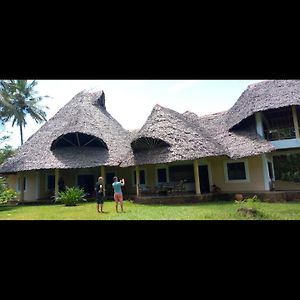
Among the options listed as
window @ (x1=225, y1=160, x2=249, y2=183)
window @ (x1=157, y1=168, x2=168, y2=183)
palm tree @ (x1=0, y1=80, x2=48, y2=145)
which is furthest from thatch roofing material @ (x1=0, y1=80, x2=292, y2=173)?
palm tree @ (x1=0, y1=80, x2=48, y2=145)

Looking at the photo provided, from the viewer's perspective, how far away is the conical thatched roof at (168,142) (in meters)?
9.91

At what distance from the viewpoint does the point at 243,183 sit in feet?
34.7

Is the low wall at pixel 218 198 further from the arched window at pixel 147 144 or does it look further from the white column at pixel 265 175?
the arched window at pixel 147 144

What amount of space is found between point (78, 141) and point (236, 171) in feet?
24.3

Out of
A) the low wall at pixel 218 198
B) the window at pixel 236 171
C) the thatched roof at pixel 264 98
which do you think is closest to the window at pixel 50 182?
the low wall at pixel 218 198

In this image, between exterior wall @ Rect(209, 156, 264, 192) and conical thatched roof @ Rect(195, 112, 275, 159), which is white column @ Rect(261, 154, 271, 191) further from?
conical thatched roof @ Rect(195, 112, 275, 159)

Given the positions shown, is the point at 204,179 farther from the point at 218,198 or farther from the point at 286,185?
the point at 286,185

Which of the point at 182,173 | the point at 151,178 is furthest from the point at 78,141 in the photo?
the point at 182,173

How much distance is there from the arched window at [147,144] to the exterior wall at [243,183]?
233 cm

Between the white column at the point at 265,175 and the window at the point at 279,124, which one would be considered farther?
the window at the point at 279,124

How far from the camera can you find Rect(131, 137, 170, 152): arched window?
35.0 feet

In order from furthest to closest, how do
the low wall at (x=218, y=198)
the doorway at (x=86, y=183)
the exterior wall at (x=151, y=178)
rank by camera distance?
1. the doorway at (x=86, y=183)
2. the exterior wall at (x=151, y=178)
3. the low wall at (x=218, y=198)
